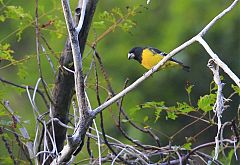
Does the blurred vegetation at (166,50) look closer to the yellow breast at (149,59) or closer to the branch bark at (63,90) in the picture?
the yellow breast at (149,59)

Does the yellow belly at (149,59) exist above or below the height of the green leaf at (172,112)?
above

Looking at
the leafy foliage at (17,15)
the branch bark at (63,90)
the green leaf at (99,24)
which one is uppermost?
the leafy foliage at (17,15)

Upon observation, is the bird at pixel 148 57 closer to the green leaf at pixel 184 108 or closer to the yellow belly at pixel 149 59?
the yellow belly at pixel 149 59

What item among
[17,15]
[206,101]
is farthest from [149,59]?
[206,101]

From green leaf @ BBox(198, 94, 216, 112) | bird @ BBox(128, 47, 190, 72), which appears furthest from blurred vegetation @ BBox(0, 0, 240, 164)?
green leaf @ BBox(198, 94, 216, 112)

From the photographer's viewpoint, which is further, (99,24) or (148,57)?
(148,57)

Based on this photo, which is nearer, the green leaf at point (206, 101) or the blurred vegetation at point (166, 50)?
the green leaf at point (206, 101)

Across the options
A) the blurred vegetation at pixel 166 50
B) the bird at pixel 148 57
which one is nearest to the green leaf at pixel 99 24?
the bird at pixel 148 57

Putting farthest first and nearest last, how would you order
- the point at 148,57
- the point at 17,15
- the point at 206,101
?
the point at 148,57 < the point at 17,15 < the point at 206,101

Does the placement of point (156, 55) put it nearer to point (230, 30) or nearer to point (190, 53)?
point (190, 53)

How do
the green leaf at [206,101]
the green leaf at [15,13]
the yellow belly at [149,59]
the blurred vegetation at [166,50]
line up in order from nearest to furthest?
the green leaf at [206,101], the green leaf at [15,13], the yellow belly at [149,59], the blurred vegetation at [166,50]

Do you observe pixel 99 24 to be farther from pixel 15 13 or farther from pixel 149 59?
pixel 149 59

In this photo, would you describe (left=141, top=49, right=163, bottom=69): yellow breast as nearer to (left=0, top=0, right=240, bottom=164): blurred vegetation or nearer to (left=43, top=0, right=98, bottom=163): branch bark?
(left=43, top=0, right=98, bottom=163): branch bark

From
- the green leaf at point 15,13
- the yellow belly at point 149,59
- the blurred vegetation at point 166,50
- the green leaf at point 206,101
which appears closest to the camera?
the green leaf at point 206,101
